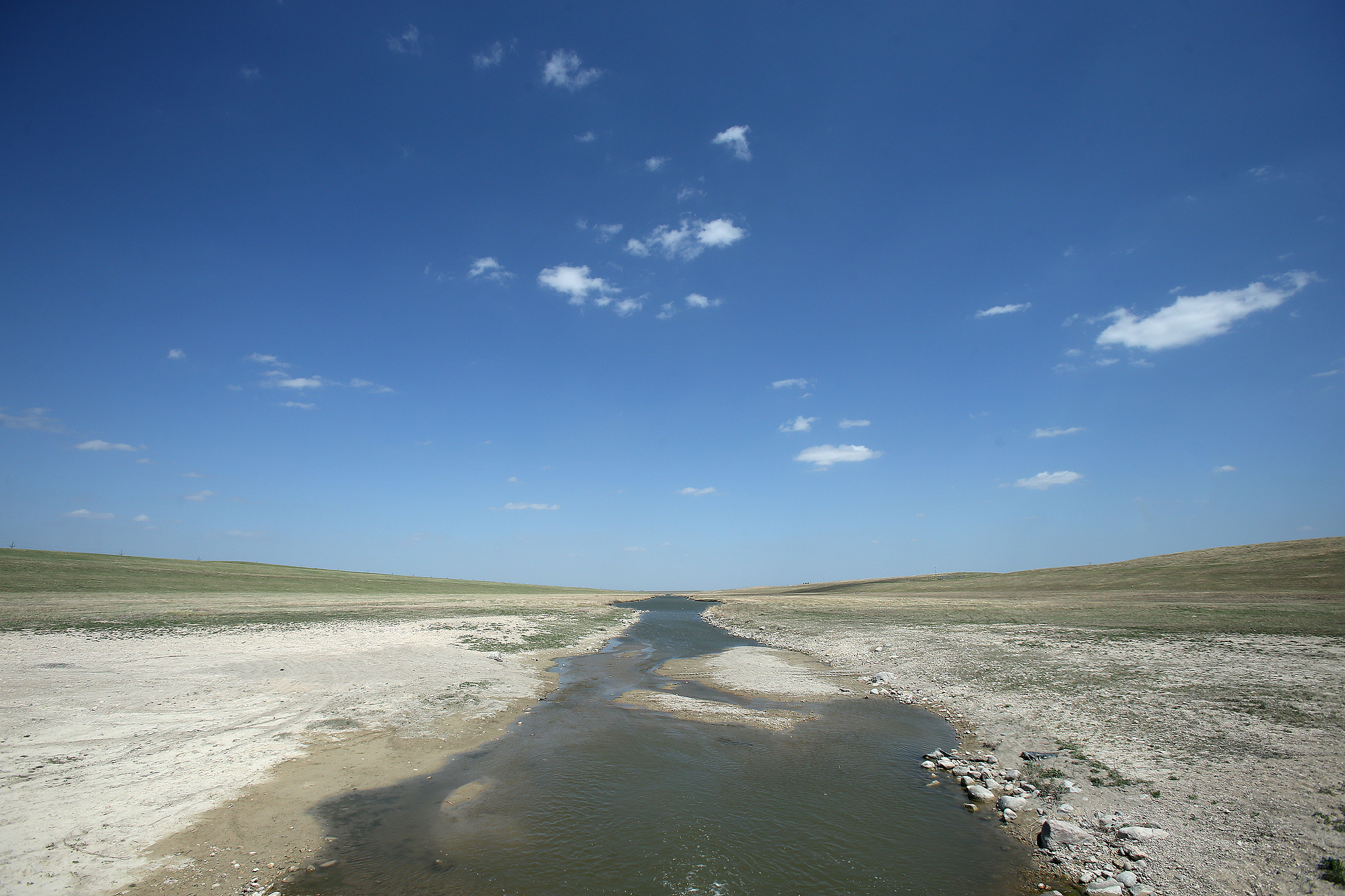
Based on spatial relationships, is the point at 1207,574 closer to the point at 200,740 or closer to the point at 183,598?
the point at 200,740

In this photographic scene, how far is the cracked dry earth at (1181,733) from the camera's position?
9.70m

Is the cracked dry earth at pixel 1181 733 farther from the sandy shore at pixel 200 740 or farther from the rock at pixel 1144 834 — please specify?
the sandy shore at pixel 200 740

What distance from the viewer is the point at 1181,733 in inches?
595

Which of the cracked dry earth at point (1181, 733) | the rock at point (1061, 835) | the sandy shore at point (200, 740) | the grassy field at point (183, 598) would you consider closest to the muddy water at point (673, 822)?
the rock at point (1061, 835)

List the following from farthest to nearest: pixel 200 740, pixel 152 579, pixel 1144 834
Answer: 1. pixel 152 579
2. pixel 200 740
3. pixel 1144 834

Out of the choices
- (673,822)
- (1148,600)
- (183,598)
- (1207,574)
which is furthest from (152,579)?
(1207,574)

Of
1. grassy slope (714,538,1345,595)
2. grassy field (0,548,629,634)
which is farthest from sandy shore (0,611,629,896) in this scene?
grassy slope (714,538,1345,595)

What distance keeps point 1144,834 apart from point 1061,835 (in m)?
1.45

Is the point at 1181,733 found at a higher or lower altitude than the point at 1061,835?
higher

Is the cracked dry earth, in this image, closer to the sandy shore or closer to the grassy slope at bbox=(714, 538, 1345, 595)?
the sandy shore

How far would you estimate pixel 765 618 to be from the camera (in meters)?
64.9

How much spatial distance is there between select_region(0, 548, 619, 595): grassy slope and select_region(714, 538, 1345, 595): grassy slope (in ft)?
341

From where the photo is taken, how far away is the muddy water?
989cm

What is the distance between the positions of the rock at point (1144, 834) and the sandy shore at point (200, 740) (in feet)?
54.7
